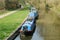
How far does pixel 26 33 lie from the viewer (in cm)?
1708

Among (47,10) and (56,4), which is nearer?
(56,4)

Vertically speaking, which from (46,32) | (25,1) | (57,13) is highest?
(46,32)

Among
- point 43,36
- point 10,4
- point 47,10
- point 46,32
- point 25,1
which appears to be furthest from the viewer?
point 25,1

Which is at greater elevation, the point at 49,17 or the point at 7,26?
the point at 7,26

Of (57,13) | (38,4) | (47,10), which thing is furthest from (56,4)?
(38,4)

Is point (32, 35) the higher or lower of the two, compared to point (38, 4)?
higher

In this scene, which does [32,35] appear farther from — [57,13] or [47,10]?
[47,10]

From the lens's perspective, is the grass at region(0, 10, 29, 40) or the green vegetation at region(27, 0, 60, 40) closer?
the grass at region(0, 10, 29, 40)

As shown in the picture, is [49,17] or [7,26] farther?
[49,17]

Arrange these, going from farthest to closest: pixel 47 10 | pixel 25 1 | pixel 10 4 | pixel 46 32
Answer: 1. pixel 25 1
2. pixel 10 4
3. pixel 47 10
4. pixel 46 32

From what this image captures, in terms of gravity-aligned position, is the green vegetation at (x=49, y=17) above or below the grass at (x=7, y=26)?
below

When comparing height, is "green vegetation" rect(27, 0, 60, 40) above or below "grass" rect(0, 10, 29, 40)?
below

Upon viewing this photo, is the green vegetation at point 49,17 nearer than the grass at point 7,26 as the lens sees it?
No

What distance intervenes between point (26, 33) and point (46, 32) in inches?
86.0
